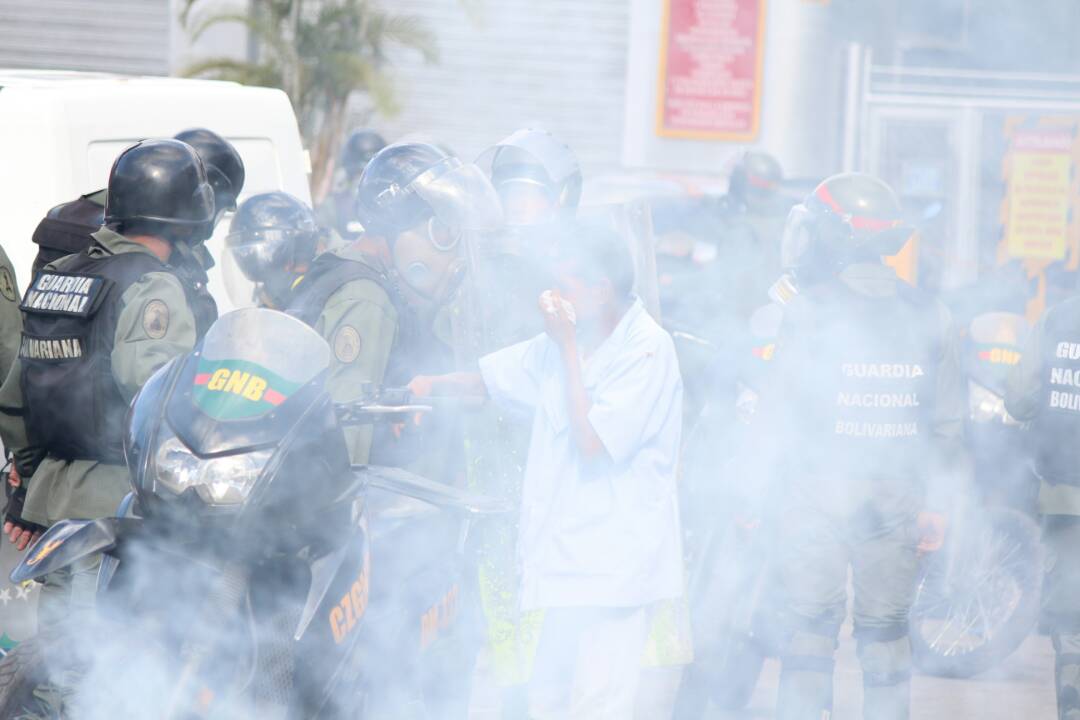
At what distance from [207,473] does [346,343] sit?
119 cm

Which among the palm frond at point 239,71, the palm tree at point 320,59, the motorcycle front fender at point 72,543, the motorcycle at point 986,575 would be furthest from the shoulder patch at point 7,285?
the palm frond at point 239,71

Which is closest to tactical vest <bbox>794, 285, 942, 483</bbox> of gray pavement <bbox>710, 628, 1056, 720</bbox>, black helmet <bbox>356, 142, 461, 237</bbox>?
black helmet <bbox>356, 142, 461, 237</bbox>

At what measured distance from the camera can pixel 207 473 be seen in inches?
115

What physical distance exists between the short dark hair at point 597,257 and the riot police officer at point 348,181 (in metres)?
4.69

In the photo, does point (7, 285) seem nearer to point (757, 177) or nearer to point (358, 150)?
point (757, 177)

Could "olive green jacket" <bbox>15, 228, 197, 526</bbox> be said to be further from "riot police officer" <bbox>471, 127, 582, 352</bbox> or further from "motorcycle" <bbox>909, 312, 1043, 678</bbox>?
"motorcycle" <bbox>909, 312, 1043, 678</bbox>

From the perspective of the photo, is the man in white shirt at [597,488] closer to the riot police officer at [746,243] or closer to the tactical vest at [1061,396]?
the tactical vest at [1061,396]

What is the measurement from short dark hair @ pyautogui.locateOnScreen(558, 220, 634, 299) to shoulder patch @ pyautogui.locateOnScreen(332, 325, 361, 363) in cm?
56

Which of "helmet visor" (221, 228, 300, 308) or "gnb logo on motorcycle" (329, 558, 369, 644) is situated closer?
"gnb logo on motorcycle" (329, 558, 369, 644)

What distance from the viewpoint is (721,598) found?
210 inches

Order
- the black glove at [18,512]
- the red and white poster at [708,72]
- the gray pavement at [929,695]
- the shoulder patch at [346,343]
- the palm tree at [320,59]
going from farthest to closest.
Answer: the red and white poster at [708,72] < the palm tree at [320,59] < the gray pavement at [929,695] < the black glove at [18,512] < the shoulder patch at [346,343]

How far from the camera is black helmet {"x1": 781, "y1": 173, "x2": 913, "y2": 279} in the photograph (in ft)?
15.1

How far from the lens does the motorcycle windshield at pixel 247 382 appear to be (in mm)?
2961

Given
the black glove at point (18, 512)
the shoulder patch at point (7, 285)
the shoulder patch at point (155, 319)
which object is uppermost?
the shoulder patch at point (155, 319)
